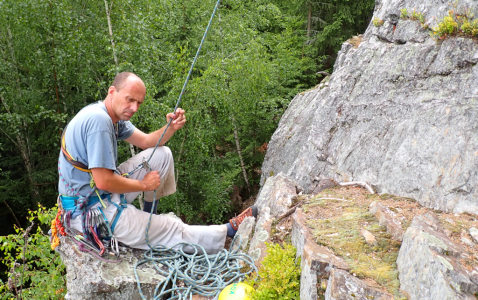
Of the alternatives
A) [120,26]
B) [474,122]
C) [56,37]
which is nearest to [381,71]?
[474,122]

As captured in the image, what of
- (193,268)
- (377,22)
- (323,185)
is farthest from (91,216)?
(377,22)

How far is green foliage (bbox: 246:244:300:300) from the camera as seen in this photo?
114 inches

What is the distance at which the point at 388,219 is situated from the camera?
3.22 metres

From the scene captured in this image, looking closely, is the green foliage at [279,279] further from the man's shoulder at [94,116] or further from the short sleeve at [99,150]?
the man's shoulder at [94,116]

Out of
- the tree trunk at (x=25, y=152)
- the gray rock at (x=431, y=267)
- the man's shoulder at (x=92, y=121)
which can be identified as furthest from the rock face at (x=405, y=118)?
the tree trunk at (x=25, y=152)

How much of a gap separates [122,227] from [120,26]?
4858 mm

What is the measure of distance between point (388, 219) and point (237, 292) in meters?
1.58

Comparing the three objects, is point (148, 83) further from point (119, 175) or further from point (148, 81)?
point (119, 175)

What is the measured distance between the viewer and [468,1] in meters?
4.56

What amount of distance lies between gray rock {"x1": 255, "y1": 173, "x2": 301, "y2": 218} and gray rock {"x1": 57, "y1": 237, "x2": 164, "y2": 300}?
1600mm

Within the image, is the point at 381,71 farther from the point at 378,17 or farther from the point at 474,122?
the point at 474,122

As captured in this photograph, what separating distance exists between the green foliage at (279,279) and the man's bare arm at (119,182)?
162 cm

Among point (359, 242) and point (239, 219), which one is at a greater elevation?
point (359, 242)

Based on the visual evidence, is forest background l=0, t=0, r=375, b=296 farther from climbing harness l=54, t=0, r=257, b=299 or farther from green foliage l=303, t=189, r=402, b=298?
green foliage l=303, t=189, r=402, b=298
